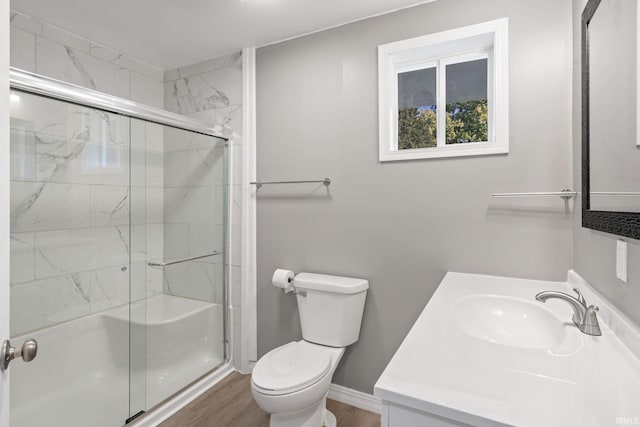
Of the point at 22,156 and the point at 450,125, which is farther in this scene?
the point at 450,125

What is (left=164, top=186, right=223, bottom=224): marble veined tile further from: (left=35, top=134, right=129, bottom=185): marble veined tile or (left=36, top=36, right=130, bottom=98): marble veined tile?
(left=36, top=36, right=130, bottom=98): marble veined tile

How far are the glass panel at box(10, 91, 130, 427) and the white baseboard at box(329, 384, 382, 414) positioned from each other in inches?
47.5

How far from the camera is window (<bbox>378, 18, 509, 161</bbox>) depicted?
169cm

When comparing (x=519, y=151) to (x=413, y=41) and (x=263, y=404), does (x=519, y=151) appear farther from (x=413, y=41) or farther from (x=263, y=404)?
(x=263, y=404)

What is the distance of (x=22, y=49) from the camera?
1.89 meters

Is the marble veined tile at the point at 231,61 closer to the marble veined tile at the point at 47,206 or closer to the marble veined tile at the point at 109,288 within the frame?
the marble veined tile at the point at 47,206

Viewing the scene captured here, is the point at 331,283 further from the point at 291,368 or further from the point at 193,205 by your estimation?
the point at 193,205

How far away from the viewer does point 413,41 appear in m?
1.81

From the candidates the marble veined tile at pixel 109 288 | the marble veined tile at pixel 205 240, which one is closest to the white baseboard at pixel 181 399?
the marble veined tile at pixel 109 288

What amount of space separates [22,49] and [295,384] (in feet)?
7.99

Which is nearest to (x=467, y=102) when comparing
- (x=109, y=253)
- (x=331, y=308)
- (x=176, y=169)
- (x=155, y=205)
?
(x=331, y=308)

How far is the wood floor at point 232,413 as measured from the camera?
184cm

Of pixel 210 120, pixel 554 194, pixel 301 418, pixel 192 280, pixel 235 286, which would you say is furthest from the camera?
pixel 210 120

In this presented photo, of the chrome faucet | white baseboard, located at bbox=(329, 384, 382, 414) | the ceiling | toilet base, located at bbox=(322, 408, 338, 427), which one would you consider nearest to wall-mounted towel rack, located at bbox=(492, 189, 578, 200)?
the chrome faucet
